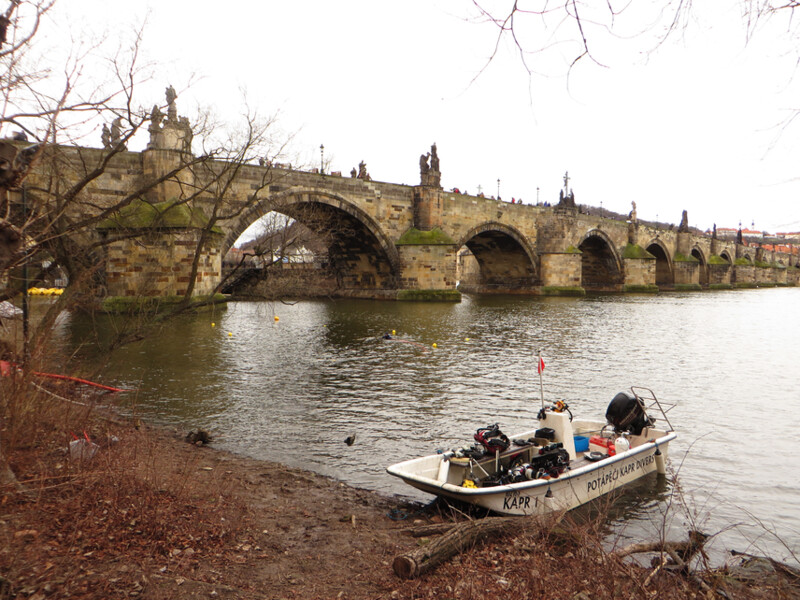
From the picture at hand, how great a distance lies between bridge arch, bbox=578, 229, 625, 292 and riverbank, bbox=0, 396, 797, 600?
5318cm

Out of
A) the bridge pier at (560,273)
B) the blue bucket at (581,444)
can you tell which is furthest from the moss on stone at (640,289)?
the blue bucket at (581,444)

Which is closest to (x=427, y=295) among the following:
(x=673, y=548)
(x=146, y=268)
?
(x=146, y=268)

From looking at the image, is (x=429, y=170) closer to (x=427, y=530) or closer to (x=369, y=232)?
(x=369, y=232)

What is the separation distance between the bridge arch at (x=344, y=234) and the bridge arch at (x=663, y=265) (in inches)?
1596

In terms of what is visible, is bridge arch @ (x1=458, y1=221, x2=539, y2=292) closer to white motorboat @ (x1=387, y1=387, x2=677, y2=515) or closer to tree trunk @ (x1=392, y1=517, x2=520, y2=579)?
white motorboat @ (x1=387, y1=387, x2=677, y2=515)

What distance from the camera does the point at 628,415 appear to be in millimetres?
7734

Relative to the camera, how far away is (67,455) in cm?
578

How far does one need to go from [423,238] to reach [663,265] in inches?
1764

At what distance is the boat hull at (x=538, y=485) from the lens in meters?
5.84

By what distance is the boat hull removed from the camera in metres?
5.84

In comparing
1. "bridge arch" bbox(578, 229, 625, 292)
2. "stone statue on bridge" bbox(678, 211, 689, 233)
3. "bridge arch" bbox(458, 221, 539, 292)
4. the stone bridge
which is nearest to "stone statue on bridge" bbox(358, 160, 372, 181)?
the stone bridge

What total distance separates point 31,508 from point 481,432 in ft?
14.3

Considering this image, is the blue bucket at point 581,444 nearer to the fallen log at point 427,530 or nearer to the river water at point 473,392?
the river water at point 473,392

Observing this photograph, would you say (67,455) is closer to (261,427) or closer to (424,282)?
(261,427)
